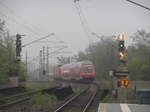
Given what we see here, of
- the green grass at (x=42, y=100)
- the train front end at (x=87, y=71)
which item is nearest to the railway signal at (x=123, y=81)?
the green grass at (x=42, y=100)

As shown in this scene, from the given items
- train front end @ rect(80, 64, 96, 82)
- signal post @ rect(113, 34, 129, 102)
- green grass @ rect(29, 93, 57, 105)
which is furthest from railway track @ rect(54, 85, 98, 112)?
train front end @ rect(80, 64, 96, 82)

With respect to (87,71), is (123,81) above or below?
below

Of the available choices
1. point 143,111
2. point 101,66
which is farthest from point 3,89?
point 101,66

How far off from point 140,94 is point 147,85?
18.3 m

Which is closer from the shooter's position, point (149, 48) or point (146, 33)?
point (149, 48)

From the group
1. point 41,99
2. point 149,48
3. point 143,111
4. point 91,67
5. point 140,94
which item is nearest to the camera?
point 143,111

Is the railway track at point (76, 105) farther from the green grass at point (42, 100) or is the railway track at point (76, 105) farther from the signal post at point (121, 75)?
the signal post at point (121, 75)

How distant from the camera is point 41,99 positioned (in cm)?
2609

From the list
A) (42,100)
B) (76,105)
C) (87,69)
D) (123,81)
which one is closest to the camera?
(76,105)

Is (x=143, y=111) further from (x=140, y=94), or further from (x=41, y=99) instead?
(x=41, y=99)

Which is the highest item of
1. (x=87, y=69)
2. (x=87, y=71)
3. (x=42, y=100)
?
(x=87, y=69)

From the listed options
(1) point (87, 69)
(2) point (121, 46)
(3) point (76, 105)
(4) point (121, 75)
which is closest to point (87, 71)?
(1) point (87, 69)

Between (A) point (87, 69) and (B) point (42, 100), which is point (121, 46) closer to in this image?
(B) point (42, 100)

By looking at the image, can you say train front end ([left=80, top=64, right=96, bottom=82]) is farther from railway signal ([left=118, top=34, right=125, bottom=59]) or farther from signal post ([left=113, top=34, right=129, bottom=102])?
railway signal ([left=118, top=34, right=125, bottom=59])
